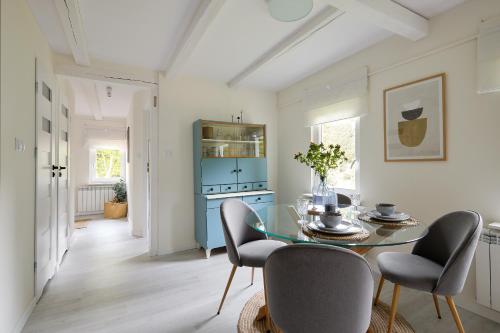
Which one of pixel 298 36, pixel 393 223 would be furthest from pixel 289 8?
pixel 393 223

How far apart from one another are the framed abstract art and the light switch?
3.20 metres

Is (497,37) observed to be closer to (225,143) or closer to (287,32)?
(287,32)

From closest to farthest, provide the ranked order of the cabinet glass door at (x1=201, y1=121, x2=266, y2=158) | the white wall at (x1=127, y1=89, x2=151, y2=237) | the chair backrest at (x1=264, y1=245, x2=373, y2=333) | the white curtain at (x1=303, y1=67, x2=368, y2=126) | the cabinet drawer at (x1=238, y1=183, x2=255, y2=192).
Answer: the chair backrest at (x1=264, y1=245, x2=373, y2=333) < the white curtain at (x1=303, y1=67, x2=368, y2=126) < the cabinet glass door at (x1=201, y1=121, x2=266, y2=158) < the cabinet drawer at (x1=238, y1=183, x2=255, y2=192) < the white wall at (x1=127, y1=89, x2=151, y2=237)

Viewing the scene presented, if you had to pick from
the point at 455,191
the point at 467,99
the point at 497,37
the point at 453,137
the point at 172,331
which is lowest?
the point at 172,331

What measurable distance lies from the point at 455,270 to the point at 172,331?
189 centimetres

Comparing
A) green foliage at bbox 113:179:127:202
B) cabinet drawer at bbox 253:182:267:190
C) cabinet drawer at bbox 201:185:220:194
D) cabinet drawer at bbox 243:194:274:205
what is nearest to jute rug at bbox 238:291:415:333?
cabinet drawer at bbox 243:194:274:205

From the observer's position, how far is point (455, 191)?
2141mm

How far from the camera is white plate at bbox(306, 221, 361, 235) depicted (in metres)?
1.50

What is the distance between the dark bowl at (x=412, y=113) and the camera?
2379 mm

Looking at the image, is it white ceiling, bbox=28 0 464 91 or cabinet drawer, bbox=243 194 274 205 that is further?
cabinet drawer, bbox=243 194 274 205

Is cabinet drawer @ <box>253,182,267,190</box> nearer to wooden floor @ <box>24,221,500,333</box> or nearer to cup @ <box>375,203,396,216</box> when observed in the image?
wooden floor @ <box>24,221,500,333</box>

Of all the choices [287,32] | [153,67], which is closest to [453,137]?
[287,32]

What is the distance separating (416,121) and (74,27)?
3.25 m

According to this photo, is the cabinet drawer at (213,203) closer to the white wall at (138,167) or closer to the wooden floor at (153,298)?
the wooden floor at (153,298)
